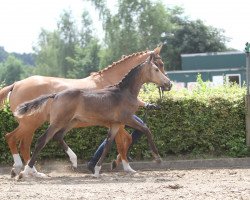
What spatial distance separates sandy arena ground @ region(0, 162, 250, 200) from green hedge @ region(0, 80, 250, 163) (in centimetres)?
180

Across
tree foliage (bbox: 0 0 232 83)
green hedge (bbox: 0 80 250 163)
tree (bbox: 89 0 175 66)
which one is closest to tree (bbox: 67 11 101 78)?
tree foliage (bbox: 0 0 232 83)

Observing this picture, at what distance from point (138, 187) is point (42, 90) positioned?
343 centimetres

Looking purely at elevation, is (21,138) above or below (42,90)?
below

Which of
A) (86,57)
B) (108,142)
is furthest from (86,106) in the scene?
(86,57)

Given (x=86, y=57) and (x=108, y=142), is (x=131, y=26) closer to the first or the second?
(x=86, y=57)

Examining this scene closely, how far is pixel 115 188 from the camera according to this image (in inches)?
287

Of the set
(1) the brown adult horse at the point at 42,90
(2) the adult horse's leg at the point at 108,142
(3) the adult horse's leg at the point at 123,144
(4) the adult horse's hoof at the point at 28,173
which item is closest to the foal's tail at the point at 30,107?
(1) the brown adult horse at the point at 42,90

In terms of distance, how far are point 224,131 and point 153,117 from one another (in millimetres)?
1507

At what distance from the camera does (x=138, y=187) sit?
730 cm

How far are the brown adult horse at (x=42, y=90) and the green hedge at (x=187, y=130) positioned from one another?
49.7 inches

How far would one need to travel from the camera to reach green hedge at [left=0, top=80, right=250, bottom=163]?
11234 mm

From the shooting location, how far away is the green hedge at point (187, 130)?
36.9ft

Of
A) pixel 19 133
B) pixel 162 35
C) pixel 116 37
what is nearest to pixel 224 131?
pixel 19 133

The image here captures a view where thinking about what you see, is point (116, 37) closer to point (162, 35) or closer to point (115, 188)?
point (162, 35)
